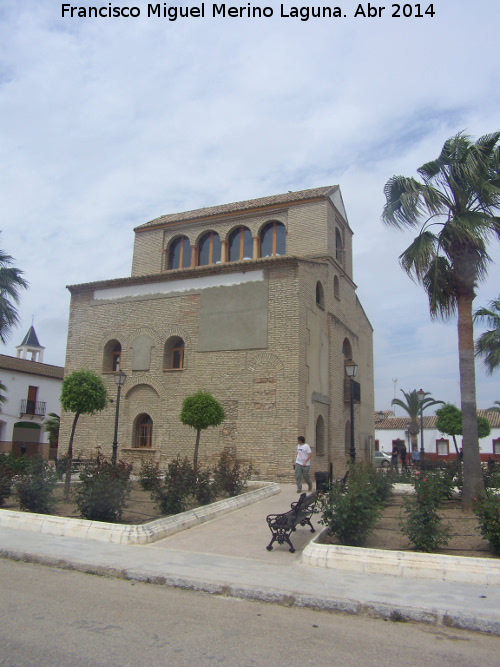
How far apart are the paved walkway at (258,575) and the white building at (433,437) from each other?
118ft

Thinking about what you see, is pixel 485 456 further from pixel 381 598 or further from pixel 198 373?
pixel 381 598

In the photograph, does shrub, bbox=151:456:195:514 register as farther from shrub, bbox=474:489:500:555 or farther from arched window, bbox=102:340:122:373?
arched window, bbox=102:340:122:373

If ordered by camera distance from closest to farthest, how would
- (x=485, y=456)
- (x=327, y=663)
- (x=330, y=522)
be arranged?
1. (x=327, y=663)
2. (x=330, y=522)
3. (x=485, y=456)

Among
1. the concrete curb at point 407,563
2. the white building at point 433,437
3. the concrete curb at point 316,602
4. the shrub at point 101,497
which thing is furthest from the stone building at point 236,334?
the white building at point 433,437

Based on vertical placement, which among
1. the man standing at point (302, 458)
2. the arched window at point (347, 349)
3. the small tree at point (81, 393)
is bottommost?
the man standing at point (302, 458)

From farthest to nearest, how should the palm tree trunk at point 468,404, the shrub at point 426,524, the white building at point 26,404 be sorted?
the white building at point 26,404
the palm tree trunk at point 468,404
the shrub at point 426,524

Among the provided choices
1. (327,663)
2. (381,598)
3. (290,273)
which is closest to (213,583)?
(381,598)

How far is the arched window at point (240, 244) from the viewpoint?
23.0m

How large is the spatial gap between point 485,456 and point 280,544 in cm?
3828

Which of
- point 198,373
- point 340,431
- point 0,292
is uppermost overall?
point 0,292

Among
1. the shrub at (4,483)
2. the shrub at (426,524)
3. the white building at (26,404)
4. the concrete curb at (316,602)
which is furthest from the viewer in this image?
the white building at (26,404)

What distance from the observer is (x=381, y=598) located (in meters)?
5.50

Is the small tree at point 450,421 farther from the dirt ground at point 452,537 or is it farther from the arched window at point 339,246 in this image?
the dirt ground at point 452,537

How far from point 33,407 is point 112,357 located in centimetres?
1660
